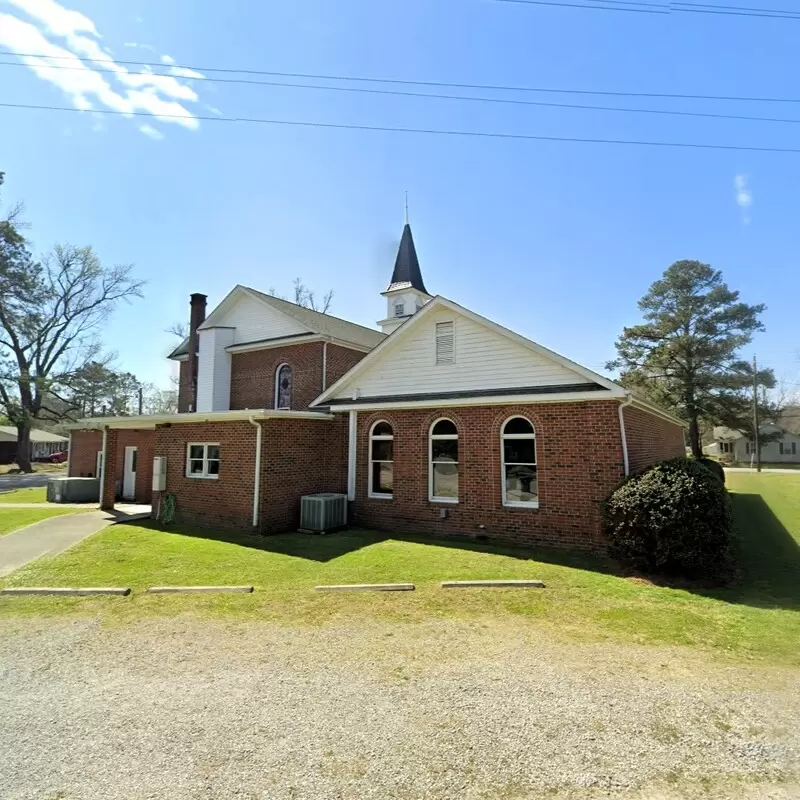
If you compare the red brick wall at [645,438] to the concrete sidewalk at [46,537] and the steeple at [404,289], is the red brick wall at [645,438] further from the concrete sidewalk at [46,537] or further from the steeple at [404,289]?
the steeple at [404,289]

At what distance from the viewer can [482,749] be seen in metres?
3.77

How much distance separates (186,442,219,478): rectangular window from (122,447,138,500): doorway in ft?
20.7

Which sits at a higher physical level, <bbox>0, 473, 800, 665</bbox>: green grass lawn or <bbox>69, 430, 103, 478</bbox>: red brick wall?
<bbox>69, 430, 103, 478</bbox>: red brick wall

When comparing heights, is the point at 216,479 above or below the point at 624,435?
below

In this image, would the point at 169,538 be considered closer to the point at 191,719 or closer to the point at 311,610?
the point at 311,610

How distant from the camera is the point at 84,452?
914 inches

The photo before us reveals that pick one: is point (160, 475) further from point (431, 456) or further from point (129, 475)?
point (431, 456)

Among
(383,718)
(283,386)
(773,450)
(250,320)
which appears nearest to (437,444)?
(383,718)

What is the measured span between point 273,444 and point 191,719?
8.94m

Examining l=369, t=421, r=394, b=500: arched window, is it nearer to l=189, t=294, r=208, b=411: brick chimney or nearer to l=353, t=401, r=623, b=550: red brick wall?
l=353, t=401, r=623, b=550: red brick wall

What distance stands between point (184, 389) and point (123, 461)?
5.98m

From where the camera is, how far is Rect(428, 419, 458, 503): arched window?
12.7 meters

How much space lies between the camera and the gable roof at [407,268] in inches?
1191

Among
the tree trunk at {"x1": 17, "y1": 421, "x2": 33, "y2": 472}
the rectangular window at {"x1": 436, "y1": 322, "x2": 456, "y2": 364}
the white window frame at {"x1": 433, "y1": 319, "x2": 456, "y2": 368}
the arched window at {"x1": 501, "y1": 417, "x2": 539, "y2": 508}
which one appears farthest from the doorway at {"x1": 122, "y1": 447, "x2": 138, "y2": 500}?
the tree trunk at {"x1": 17, "y1": 421, "x2": 33, "y2": 472}
